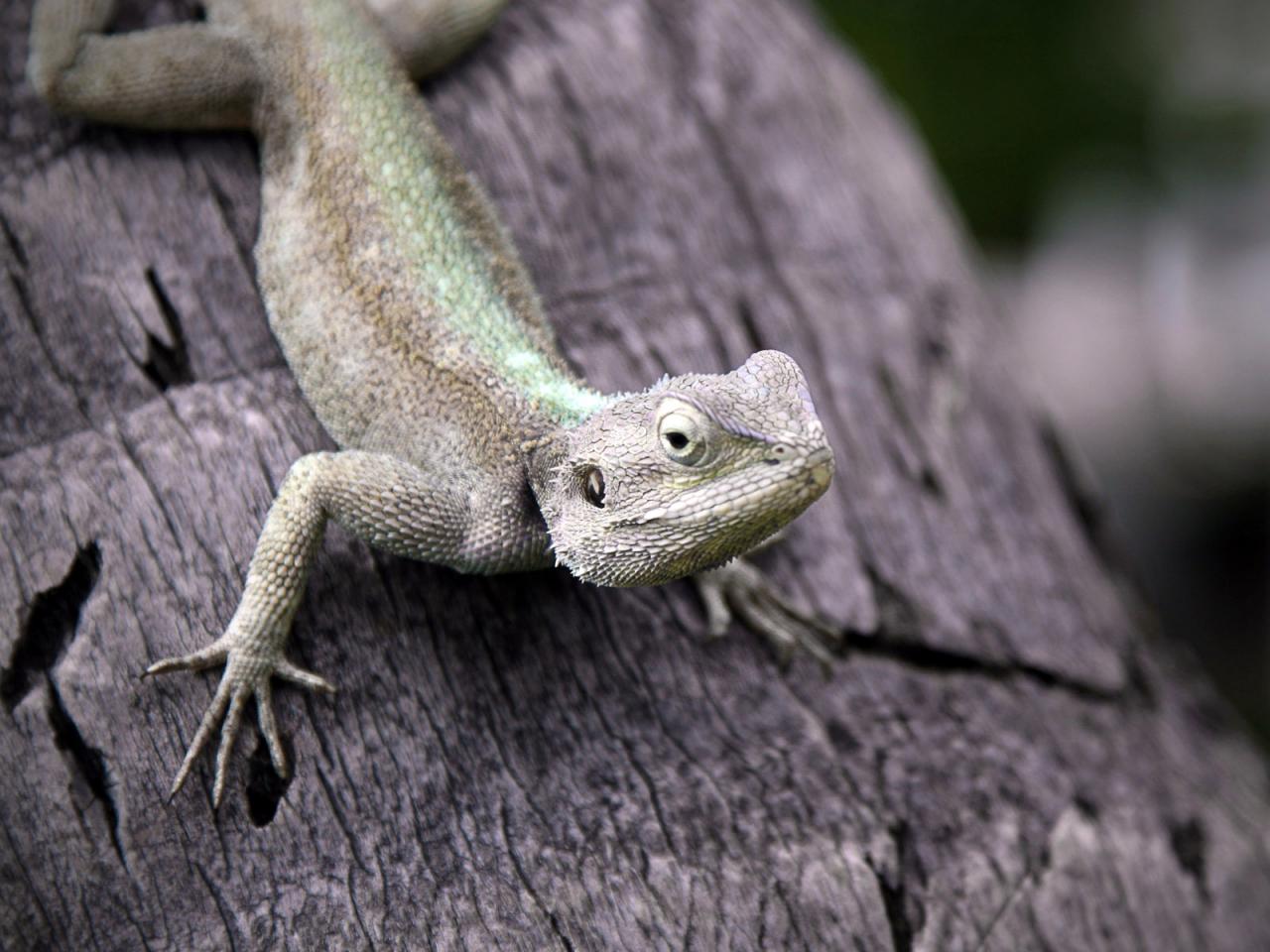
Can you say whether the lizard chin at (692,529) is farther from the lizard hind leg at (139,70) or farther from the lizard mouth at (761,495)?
the lizard hind leg at (139,70)

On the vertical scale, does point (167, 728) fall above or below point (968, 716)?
above

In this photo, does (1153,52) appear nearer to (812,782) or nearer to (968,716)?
(968,716)

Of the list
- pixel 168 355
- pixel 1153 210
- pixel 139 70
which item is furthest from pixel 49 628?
pixel 1153 210

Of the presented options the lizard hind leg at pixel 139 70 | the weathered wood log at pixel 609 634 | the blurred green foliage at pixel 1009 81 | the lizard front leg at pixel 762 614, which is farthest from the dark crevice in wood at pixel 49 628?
the blurred green foliage at pixel 1009 81

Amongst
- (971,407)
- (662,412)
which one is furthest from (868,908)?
(971,407)

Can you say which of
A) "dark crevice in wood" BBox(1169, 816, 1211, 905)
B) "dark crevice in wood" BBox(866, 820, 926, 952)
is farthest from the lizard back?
"dark crevice in wood" BBox(1169, 816, 1211, 905)

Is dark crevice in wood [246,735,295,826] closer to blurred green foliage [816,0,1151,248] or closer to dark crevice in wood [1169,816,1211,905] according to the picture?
dark crevice in wood [1169,816,1211,905]

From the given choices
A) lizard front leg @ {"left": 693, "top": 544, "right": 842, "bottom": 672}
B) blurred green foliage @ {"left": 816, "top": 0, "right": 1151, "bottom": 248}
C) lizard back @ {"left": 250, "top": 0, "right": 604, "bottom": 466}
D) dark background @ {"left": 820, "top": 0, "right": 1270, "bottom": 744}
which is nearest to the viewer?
lizard back @ {"left": 250, "top": 0, "right": 604, "bottom": 466}

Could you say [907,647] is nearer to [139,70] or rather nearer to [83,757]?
[83,757]
